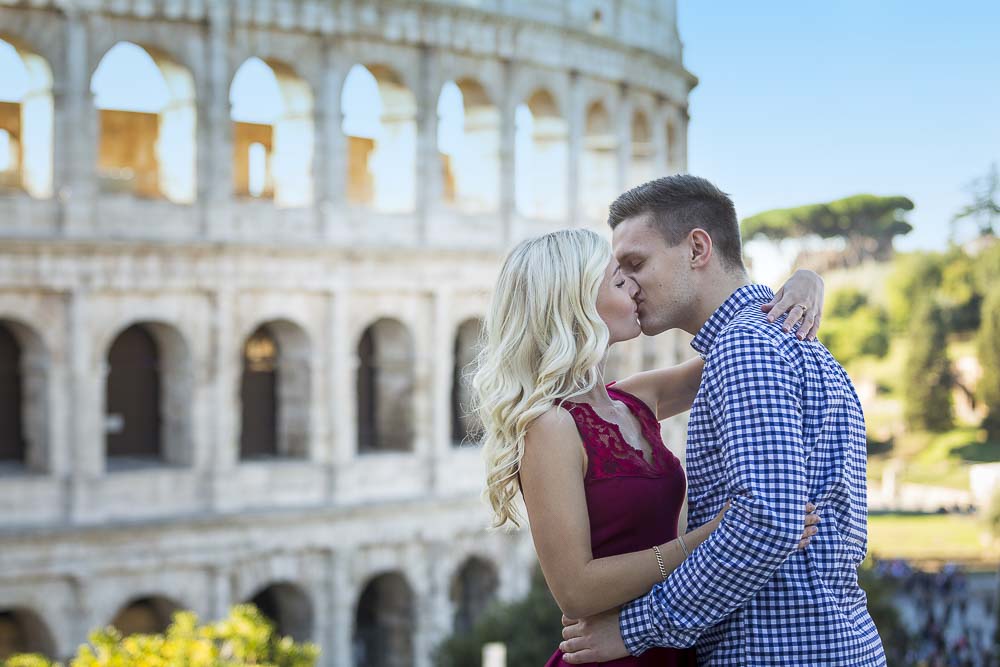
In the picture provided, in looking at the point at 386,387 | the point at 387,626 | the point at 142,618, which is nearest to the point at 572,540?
the point at 142,618

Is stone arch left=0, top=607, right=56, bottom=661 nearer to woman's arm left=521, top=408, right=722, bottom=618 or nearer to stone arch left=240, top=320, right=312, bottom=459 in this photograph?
stone arch left=240, top=320, right=312, bottom=459

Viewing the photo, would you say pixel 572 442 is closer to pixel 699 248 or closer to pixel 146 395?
pixel 699 248

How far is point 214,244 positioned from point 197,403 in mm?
2374

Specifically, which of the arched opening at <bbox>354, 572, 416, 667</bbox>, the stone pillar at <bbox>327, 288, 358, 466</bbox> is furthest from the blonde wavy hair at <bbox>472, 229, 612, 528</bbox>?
the arched opening at <bbox>354, 572, 416, 667</bbox>

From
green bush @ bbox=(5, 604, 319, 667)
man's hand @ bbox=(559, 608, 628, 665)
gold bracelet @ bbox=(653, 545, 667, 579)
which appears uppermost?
gold bracelet @ bbox=(653, 545, 667, 579)

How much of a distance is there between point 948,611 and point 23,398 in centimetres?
2318

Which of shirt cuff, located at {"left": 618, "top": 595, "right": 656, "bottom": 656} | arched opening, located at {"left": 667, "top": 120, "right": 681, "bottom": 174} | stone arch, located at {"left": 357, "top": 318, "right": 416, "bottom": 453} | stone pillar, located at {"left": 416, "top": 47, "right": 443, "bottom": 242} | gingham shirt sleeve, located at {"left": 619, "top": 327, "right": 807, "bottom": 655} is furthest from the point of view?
arched opening, located at {"left": 667, "top": 120, "right": 681, "bottom": 174}

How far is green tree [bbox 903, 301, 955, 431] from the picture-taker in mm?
60000

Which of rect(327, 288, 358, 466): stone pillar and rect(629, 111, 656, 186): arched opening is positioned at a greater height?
rect(629, 111, 656, 186): arched opening

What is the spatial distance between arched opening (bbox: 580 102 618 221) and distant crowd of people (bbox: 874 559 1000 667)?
10296 millimetres

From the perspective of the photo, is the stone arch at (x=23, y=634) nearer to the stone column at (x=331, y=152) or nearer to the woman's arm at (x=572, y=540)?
the stone column at (x=331, y=152)

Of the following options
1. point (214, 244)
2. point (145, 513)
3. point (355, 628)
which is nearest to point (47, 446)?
point (145, 513)

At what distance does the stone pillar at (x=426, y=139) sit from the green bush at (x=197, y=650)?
913 cm

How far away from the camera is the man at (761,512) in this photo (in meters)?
3.28
